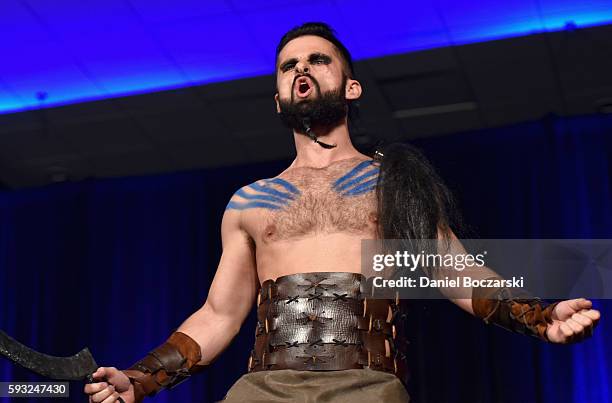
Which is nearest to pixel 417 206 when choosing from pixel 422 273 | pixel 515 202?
pixel 422 273

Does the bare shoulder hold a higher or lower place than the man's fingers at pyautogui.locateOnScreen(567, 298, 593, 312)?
higher

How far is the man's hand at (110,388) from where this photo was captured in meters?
2.06

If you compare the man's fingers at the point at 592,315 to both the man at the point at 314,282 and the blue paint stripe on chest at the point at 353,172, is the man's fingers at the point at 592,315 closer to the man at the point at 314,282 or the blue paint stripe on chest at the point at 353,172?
the man at the point at 314,282

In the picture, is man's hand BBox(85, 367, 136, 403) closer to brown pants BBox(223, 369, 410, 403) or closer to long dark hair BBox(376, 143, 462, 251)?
brown pants BBox(223, 369, 410, 403)

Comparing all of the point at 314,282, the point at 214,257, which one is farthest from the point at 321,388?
the point at 214,257

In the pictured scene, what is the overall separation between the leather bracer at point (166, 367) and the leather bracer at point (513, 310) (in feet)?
2.35

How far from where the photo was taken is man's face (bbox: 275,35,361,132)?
252 cm

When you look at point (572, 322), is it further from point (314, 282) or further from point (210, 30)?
point (210, 30)

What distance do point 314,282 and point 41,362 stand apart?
2.12 feet

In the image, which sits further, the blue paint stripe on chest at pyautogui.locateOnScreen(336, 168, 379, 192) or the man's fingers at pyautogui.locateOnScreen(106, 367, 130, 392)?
the blue paint stripe on chest at pyautogui.locateOnScreen(336, 168, 379, 192)

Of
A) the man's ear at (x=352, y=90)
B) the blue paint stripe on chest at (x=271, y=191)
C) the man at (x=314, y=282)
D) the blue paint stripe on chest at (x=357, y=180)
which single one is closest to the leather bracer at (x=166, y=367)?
the man at (x=314, y=282)

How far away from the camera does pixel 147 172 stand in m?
6.12

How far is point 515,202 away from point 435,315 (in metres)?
0.73

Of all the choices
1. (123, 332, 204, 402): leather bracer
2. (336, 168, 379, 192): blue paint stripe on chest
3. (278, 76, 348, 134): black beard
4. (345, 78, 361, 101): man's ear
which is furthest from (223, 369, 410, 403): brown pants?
(345, 78, 361, 101): man's ear
